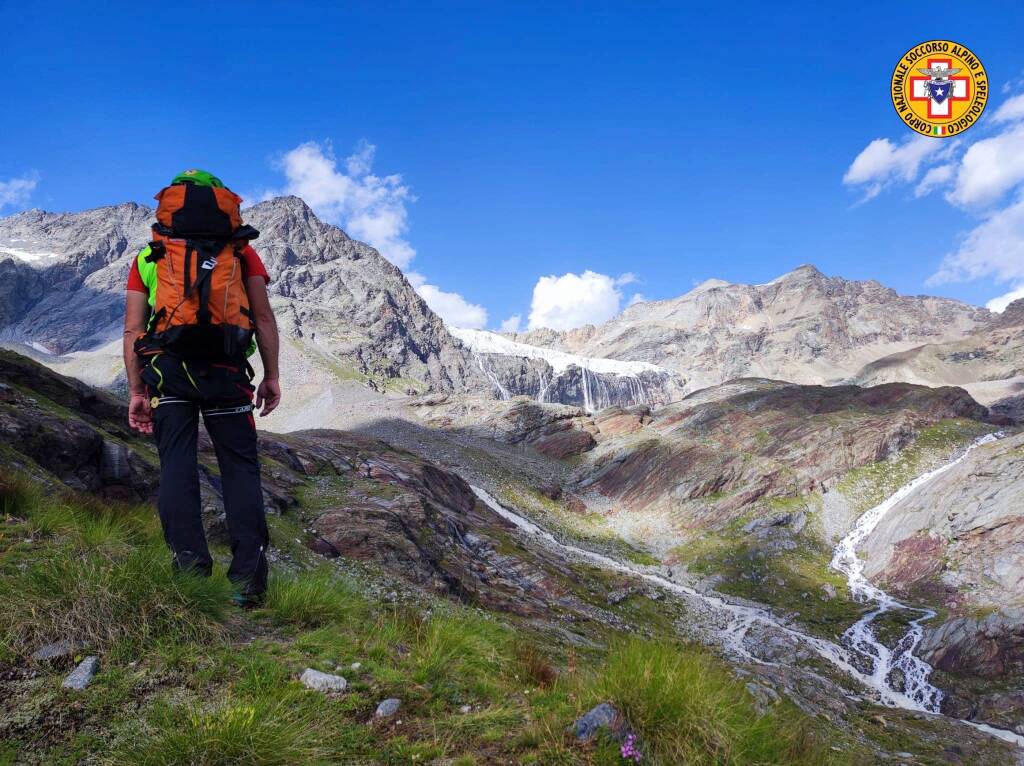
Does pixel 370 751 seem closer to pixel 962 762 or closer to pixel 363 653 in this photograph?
pixel 363 653

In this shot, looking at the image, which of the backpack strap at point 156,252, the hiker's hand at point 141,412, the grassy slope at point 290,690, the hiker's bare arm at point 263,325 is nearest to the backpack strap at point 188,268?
the backpack strap at point 156,252

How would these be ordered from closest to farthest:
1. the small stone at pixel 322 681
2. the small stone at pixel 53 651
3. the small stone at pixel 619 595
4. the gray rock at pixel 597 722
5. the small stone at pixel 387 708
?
1. the gray rock at pixel 597 722
2. the small stone at pixel 53 651
3. the small stone at pixel 387 708
4. the small stone at pixel 322 681
5. the small stone at pixel 619 595

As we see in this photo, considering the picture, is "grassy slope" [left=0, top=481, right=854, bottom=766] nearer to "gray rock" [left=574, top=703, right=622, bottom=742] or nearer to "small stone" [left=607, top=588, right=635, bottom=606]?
"gray rock" [left=574, top=703, right=622, bottom=742]

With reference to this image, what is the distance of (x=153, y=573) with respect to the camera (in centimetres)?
473

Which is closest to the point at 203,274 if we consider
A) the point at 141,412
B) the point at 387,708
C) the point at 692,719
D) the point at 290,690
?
the point at 141,412

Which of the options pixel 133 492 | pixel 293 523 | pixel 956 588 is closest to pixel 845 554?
pixel 956 588

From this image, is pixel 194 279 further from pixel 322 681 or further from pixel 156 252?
pixel 322 681

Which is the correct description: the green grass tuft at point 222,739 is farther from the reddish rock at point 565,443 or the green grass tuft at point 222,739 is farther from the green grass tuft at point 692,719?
the reddish rock at point 565,443

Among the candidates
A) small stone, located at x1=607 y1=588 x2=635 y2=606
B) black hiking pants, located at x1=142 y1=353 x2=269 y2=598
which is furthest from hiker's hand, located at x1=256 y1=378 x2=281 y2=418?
small stone, located at x1=607 y1=588 x2=635 y2=606

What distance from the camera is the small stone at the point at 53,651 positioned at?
393 cm

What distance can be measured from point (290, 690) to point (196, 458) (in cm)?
284

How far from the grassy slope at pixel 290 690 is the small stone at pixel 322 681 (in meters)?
0.12

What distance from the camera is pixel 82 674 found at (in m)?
3.84

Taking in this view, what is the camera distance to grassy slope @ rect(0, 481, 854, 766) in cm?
329
